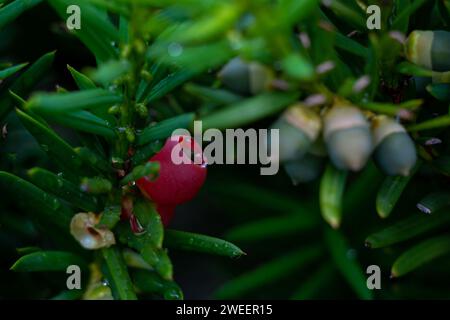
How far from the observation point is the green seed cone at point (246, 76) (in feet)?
1.63

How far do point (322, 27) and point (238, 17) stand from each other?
0.35 ft

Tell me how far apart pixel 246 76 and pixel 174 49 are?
6cm

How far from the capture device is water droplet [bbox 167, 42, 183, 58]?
500mm

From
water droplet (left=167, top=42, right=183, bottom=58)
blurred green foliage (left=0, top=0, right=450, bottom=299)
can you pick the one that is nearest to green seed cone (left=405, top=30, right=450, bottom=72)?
blurred green foliage (left=0, top=0, right=450, bottom=299)

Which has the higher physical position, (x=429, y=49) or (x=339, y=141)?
(x=429, y=49)

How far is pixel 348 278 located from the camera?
0.94 meters

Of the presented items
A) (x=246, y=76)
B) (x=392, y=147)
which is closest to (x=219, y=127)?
(x=246, y=76)

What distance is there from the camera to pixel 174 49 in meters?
0.51

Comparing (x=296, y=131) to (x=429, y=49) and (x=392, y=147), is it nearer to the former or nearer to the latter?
(x=392, y=147)

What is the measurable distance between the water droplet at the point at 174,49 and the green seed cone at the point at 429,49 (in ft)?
0.78

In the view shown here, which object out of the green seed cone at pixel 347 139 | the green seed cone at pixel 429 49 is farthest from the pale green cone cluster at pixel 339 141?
the green seed cone at pixel 429 49

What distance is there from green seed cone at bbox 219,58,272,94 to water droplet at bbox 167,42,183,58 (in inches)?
1.6

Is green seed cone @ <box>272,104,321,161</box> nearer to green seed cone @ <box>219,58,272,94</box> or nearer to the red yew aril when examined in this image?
green seed cone @ <box>219,58,272,94</box>
